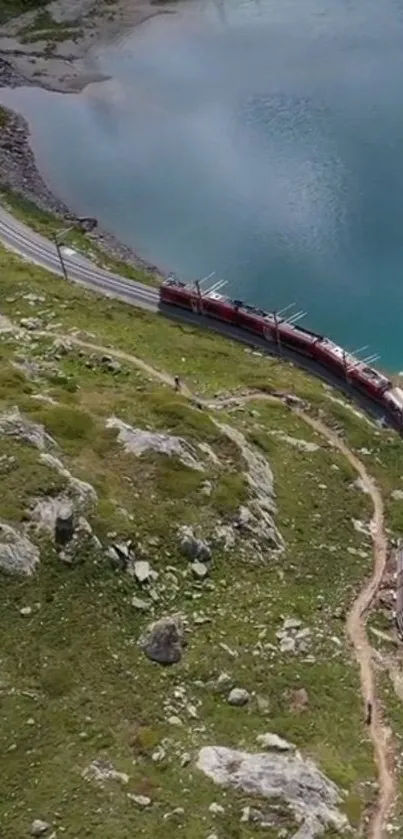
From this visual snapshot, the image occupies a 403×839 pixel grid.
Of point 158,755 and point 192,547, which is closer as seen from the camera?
point 158,755

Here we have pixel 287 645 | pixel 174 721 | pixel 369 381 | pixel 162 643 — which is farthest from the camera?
pixel 369 381

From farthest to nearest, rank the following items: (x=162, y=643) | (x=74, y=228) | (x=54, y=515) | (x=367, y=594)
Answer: (x=74, y=228)
(x=367, y=594)
(x=54, y=515)
(x=162, y=643)

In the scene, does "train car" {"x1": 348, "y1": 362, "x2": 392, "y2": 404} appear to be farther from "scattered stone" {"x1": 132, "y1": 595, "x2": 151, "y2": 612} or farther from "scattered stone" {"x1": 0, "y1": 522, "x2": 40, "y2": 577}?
"scattered stone" {"x1": 0, "y1": 522, "x2": 40, "y2": 577}

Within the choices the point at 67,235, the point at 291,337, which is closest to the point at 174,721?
the point at 291,337

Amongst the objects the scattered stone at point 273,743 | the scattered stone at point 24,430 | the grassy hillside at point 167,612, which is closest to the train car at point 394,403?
the grassy hillside at point 167,612

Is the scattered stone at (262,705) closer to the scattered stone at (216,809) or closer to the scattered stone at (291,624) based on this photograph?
the scattered stone at (291,624)

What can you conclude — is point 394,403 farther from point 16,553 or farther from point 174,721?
point 174,721

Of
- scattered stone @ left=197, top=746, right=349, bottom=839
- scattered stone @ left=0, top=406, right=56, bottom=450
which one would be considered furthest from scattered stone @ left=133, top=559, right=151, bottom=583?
scattered stone @ left=197, top=746, right=349, bottom=839
